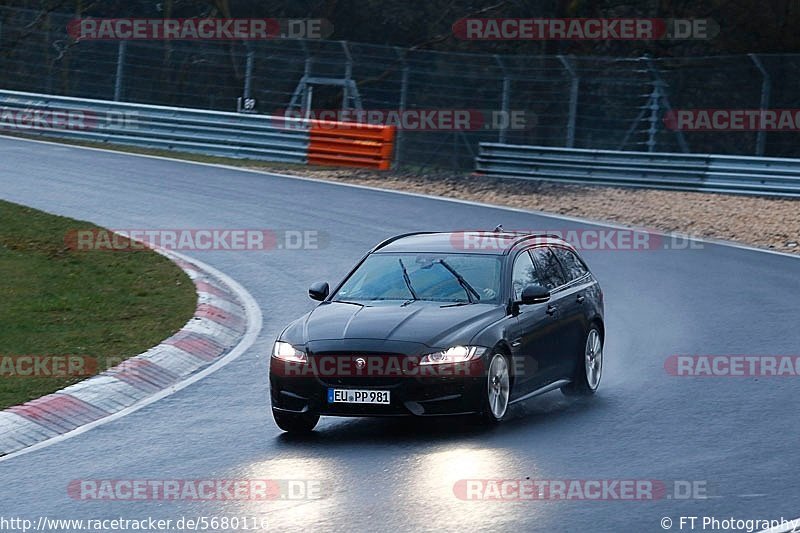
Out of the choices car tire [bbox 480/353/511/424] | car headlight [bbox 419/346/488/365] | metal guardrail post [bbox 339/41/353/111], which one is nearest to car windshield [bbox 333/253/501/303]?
car tire [bbox 480/353/511/424]

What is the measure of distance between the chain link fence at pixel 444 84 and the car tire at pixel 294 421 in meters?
19.4

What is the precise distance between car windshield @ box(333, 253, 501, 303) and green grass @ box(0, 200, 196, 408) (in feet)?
8.42

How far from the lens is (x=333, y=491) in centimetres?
868

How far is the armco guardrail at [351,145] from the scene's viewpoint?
2847 centimetres

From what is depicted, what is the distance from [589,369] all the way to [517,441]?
242cm

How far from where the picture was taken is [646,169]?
27625 mm

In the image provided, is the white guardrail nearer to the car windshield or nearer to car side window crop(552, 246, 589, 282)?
car side window crop(552, 246, 589, 282)

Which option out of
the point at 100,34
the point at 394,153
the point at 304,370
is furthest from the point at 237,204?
the point at 100,34

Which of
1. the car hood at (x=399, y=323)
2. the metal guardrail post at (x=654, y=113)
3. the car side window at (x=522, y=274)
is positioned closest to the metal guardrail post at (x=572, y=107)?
the metal guardrail post at (x=654, y=113)

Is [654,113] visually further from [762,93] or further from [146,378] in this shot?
[146,378]

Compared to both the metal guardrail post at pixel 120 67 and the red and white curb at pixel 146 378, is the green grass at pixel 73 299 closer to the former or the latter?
the red and white curb at pixel 146 378

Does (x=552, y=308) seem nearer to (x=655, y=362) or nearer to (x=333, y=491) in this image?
(x=655, y=362)

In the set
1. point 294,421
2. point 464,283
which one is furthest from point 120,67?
point 294,421

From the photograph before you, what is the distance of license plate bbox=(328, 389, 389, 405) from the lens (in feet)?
33.4
